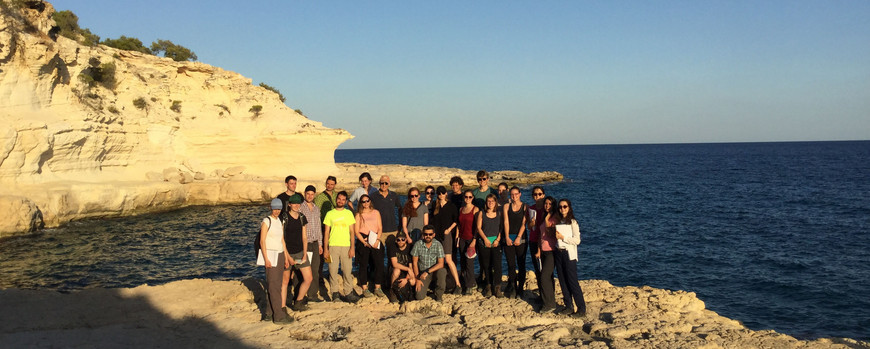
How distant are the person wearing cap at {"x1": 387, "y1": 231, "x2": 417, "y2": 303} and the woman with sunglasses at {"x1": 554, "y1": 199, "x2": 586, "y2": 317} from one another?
2.11 m

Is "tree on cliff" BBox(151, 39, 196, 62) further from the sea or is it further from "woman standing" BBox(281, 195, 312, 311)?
"woman standing" BBox(281, 195, 312, 311)

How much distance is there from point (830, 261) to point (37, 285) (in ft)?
69.4

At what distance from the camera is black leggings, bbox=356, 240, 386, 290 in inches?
331

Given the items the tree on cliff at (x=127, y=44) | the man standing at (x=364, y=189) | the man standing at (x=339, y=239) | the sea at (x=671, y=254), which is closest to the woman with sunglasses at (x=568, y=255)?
the man standing at (x=339, y=239)

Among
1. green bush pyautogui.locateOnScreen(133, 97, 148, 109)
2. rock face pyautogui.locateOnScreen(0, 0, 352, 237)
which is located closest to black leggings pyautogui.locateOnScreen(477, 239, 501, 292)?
rock face pyautogui.locateOnScreen(0, 0, 352, 237)

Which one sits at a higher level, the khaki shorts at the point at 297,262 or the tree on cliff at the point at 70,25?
the tree on cliff at the point at 70,25

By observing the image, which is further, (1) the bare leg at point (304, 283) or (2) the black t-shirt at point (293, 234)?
(1) the bare leg at point (304, 283)

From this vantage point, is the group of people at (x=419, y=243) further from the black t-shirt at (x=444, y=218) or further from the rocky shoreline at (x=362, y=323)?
the rocky shoreline at (x=362, y=323)

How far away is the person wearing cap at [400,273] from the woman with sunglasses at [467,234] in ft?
2.94

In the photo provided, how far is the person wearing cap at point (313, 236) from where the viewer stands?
7.89 metres

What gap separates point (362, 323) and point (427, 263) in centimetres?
141

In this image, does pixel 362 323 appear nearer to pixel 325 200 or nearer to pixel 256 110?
pixel 325 200

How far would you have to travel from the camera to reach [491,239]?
8.31m

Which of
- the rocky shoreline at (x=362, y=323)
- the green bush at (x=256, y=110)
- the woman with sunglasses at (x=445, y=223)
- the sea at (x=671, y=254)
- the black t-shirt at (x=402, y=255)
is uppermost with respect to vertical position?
the green bush at (x=256, y=110)
